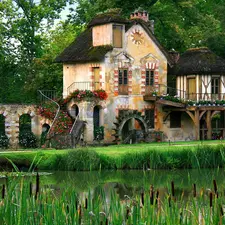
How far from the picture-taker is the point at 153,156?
85.2 feet

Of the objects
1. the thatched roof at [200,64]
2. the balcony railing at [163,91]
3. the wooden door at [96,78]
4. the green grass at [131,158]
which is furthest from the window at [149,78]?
the green grass at [131,158]

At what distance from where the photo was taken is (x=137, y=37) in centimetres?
3847

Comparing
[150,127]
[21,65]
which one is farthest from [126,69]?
[21,65]

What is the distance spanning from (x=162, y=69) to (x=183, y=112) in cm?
284

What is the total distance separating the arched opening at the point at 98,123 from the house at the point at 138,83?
0.05m

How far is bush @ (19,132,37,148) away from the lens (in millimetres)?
36031

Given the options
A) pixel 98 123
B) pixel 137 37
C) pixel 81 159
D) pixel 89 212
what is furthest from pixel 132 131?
pixel 89 212

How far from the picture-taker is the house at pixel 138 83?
122 feet

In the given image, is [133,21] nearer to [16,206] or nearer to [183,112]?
[183,112]

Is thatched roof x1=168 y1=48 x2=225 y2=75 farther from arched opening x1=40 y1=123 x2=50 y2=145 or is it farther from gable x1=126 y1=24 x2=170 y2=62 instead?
arched opening x1=40 y1=123 x2=50 y2=145

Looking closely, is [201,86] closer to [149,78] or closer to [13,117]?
[149,78]

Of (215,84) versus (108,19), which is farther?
(215,84)

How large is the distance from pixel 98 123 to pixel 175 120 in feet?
17.2

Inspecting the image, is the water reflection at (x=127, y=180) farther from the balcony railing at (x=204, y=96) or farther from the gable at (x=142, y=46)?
the gable at (x=142, y=46)
